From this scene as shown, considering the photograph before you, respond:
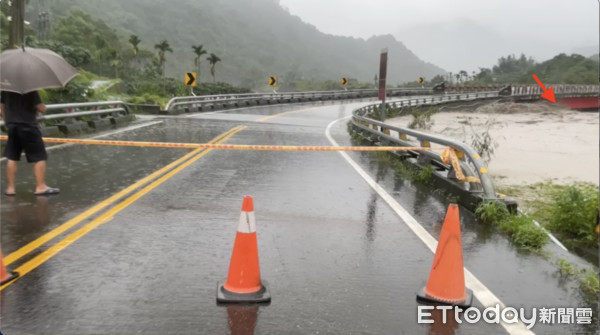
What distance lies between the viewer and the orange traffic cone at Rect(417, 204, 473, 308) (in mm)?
4262

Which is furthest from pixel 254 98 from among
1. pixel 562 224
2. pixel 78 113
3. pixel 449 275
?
pixel 449 275

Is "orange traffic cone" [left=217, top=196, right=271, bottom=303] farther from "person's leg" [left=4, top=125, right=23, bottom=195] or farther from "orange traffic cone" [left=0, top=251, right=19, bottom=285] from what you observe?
"person's leg" [left=4, top=125, right=23, bottom=195]

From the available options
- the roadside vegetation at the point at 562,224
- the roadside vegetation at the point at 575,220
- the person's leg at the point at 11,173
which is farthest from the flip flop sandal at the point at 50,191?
the roadside vegetation at the point at 575,220

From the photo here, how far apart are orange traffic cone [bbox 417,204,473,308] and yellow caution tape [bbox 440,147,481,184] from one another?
361 centimetres

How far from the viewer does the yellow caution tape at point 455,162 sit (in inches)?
310

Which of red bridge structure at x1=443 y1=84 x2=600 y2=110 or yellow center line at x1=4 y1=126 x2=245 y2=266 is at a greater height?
red bridge structure at x1=443 y1=84 x2=600 y2=110

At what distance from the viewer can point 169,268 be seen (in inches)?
187

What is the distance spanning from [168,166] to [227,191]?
262 cm

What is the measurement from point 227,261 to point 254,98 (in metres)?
35.6

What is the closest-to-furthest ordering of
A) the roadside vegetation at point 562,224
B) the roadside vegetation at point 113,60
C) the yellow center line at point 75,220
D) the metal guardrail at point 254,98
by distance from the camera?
1. the yellow center line at point 75,220
2. the roadside vegetation at point 562,224
3. the metal guardrail at point 254,98
4. the roadside vegetation at point 113,60

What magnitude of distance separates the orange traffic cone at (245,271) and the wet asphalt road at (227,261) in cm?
13

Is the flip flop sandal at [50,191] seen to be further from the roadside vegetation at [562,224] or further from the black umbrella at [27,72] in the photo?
the roadside vegetation at [562,224]

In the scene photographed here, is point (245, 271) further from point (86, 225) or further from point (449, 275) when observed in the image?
point (86, 225)

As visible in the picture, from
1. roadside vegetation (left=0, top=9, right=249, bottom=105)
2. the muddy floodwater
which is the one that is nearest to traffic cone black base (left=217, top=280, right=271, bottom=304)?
the muddy floodwater
